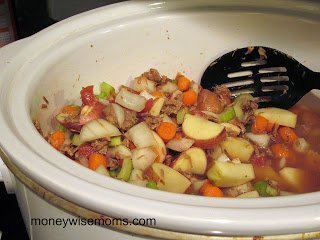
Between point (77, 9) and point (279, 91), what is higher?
point (77, 9)

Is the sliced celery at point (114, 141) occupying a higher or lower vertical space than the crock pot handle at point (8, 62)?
lower

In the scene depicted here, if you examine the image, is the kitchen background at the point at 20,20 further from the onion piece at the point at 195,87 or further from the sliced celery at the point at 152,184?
the sliced celery at the point at 152,184

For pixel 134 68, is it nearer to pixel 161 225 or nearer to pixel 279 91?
pixel 279 91

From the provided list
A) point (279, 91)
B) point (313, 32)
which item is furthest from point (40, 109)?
point (313, 32)

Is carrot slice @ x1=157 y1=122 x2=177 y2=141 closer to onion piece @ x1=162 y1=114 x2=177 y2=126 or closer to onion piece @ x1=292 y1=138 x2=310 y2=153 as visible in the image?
onion piece @ x1=162 y1=114 x2=177 y2=126

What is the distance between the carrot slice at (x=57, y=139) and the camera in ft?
2.82

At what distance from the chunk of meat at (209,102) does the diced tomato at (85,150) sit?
27cm

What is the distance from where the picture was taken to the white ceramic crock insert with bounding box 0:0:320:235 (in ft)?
1.77

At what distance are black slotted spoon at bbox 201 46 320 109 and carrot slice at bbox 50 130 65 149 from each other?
14.6 inches

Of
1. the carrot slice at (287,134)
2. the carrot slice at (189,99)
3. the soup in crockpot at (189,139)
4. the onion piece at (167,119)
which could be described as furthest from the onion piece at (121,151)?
the carrot slice at (287,134)

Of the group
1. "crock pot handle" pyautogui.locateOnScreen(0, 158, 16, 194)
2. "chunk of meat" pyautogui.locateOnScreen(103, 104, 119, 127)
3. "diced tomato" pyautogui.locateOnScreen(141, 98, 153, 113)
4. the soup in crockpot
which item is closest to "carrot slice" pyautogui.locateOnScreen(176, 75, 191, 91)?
the soup in crockpot

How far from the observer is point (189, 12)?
1.06 meters

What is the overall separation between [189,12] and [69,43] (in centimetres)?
30

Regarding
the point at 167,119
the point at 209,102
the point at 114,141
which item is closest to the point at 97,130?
the point at 114,141
